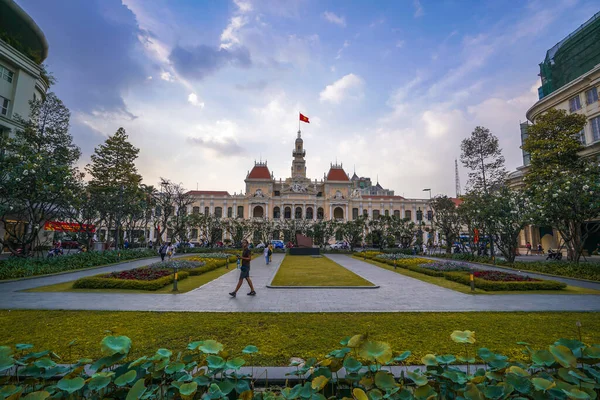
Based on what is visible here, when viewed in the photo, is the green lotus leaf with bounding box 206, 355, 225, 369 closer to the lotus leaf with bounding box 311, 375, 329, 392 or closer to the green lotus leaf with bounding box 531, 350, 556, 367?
the lotus leaf with bounding box 311, 375, 329, 392

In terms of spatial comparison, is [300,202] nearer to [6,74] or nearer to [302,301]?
[6,74]

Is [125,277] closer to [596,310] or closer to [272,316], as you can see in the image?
[272,316]

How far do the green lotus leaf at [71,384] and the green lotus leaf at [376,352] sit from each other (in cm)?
224

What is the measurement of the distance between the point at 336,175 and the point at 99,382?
77.8 meters

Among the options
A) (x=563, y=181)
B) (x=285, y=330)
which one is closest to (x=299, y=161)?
(x=563, y=181)

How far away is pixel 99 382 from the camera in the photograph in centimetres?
239

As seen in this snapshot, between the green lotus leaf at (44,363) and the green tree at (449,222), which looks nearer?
the green lotus leaf at (44,363)

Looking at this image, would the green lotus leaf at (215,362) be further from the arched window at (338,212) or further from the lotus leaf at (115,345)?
the arched window at (338,212)

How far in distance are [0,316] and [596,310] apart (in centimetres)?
1564

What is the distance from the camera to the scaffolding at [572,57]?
104ft

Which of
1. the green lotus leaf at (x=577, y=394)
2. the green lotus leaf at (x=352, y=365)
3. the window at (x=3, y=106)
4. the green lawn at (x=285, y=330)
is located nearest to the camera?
the green lotus leaf at (x=577, y=394)

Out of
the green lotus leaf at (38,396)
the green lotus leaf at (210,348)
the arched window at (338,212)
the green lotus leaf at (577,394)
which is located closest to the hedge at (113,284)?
the green lotus leaf at (210,348)

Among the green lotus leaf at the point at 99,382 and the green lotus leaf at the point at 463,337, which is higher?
the green lotus leaf at the point at 463,337

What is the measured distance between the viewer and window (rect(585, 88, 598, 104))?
96.7ft
